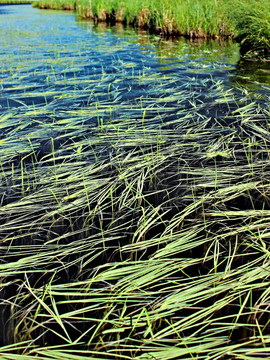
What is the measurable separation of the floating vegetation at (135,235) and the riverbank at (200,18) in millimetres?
3418

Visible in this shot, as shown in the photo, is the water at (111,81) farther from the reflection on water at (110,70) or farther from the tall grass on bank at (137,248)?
the tall grass on bank at (137,248)

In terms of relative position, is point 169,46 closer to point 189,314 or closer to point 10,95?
point 10,95

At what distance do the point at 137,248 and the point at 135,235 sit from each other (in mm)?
94

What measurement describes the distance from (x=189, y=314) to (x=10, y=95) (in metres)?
4.02

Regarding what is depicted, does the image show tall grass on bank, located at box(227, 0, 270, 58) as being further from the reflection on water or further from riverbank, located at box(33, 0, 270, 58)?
the reflection on water

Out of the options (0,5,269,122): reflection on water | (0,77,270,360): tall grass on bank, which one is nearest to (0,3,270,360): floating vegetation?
(0,77,270,360): tall grass on bank

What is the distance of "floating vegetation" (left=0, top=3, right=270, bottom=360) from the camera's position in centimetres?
117

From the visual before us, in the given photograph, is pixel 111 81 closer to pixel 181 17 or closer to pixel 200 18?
pixel 200 18

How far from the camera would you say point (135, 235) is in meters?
1.69

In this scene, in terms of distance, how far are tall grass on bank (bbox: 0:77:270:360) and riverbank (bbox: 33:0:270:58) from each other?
4.24 metres

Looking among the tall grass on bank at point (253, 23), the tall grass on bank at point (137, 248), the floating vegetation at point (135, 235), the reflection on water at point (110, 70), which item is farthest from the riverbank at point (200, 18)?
the tall grass on bank at point (137, 248)

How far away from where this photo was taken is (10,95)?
4.24 meters

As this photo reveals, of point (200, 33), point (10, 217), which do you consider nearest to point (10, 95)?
point (10, 217)

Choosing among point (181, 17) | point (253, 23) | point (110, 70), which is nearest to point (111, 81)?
point (110, 70)
